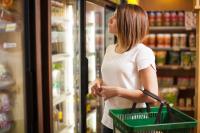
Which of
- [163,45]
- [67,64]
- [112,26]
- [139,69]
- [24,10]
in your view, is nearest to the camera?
[139,69]

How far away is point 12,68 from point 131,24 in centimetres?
88

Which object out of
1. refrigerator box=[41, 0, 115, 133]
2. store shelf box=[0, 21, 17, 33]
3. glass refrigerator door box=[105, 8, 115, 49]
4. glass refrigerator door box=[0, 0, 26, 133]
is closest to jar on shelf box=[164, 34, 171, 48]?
glass refrigerator door box=[105, 8, 115, 49]

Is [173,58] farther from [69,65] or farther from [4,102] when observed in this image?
[4,102]

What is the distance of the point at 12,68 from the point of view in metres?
2.23

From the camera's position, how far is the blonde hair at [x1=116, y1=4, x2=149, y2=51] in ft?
6.00

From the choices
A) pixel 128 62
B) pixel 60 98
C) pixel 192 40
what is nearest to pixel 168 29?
pixel 192 40

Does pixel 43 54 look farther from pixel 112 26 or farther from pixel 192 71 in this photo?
pixel 192 71

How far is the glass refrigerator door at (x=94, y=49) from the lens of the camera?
3.71 m

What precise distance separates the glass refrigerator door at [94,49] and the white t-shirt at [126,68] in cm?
173

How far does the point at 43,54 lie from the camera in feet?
7.09

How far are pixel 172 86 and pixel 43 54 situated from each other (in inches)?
136

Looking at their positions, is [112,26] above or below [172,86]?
above

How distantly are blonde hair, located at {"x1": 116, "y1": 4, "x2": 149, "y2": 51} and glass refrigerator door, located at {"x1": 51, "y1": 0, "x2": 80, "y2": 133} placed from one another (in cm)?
109

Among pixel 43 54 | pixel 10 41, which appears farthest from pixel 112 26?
pixel 10 41
